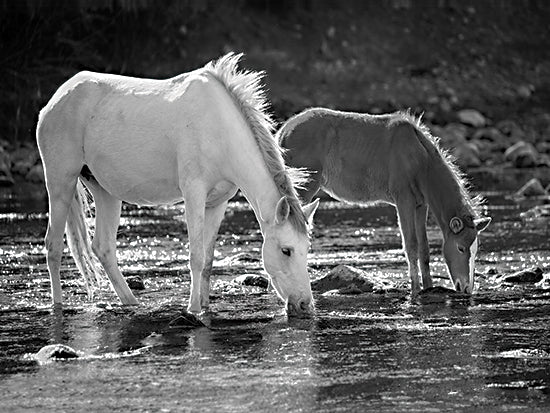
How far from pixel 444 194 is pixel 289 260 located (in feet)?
8.41

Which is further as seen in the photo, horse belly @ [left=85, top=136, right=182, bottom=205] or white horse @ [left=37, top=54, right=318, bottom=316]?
horse belly @ [left=85, top=136, right=182, bottom=205]

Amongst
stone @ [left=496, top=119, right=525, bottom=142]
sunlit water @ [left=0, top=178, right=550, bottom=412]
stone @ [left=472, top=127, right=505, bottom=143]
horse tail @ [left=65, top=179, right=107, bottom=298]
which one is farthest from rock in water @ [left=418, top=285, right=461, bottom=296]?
stone @ [left=496, top=119, right=525, bottom=142]

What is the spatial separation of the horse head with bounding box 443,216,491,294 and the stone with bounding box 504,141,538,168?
16511 mm

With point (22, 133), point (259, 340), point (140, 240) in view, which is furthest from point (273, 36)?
point (259, 340)

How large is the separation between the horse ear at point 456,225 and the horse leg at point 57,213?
337 centimetres

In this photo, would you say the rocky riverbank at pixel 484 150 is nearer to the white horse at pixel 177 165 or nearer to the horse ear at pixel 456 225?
the horse ear at pixel 456 225

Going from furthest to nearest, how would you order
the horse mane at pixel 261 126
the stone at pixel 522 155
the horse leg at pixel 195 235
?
1. the stone at pixel 522 155
2. the horse leg at pixel 195 235
3. the horse mane at pixel 261 126

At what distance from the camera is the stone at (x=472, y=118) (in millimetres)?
33625

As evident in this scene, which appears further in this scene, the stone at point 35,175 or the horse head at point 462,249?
the stone at point 35,175

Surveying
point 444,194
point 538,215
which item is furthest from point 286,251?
point 538,215

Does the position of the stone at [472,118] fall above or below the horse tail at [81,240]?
above

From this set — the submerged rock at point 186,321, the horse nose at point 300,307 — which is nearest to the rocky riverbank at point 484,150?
the horse nose at point 300,307

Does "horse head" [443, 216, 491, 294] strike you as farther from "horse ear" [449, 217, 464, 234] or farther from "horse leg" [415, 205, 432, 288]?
"horse leg" [415, 205, 432, 288]

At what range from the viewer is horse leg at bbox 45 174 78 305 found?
37.2 feet
